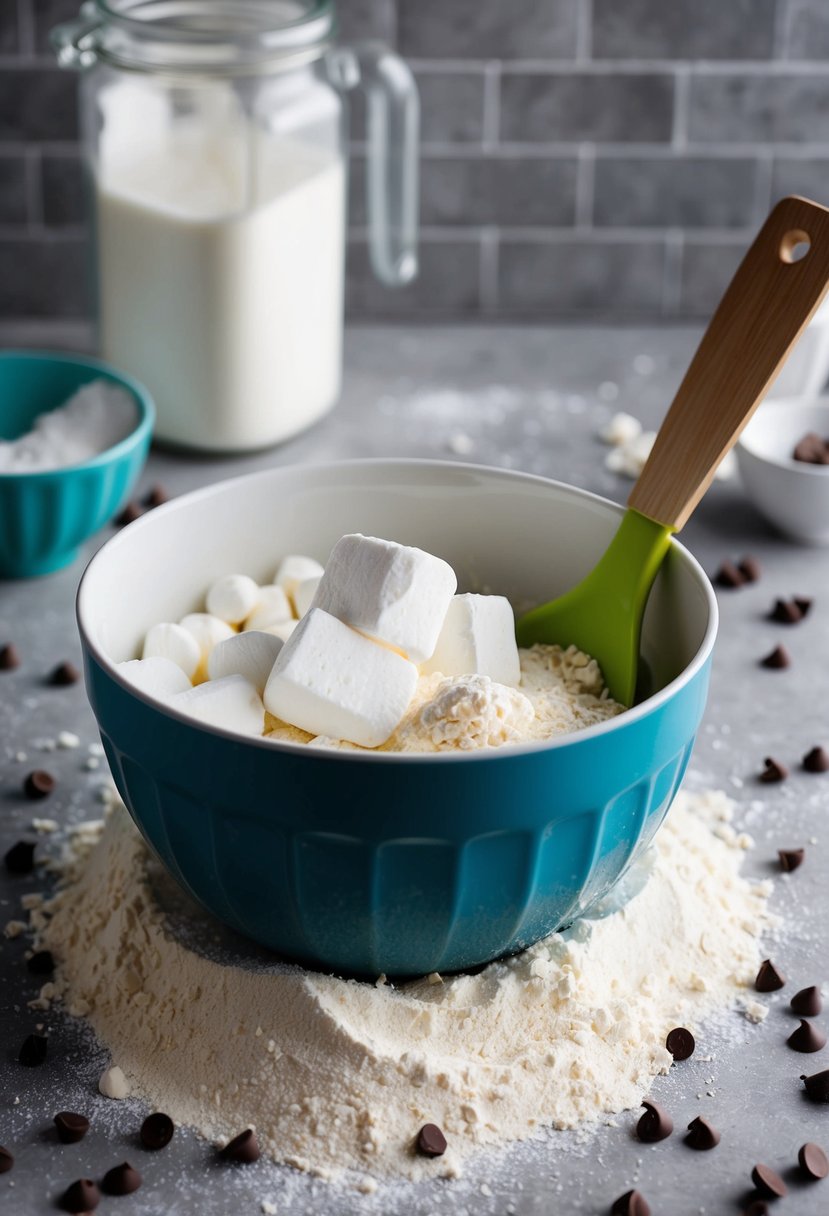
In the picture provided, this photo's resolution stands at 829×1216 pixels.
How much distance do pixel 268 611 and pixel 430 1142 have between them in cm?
45

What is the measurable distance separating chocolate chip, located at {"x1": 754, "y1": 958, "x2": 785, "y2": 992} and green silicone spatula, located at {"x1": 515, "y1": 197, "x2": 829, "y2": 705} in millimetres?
212

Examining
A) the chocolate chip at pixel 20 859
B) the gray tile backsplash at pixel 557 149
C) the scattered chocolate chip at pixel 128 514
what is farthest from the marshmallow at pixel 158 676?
the gray tile backsplash at pixel 557 149

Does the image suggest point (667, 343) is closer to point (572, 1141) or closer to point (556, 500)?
point (556, 500)

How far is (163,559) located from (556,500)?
0.31 metres

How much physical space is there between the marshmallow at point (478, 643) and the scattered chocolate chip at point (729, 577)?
590mm

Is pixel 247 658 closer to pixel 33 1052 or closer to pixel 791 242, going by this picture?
pixel 33 1052

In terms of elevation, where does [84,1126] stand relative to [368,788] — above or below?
below

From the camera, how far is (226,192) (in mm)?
1716

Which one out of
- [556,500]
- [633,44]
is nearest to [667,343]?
[633,44]

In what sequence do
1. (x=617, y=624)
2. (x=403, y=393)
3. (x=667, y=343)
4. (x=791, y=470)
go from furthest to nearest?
(x=667, y=343)
(x=403, y=393)
(x=791, y=470)
(x=617, y=624)

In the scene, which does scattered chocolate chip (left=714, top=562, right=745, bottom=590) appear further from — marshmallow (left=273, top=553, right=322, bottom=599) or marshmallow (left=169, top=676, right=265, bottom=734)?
marshmallow (left=169, top=676, right=265, bottom=734)

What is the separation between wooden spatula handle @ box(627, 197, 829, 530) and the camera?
1047 millimetres

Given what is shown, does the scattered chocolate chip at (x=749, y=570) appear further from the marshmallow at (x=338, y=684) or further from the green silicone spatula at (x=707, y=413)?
the marshmallow at (x=338, y=684)

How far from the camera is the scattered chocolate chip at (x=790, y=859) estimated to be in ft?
3.96
